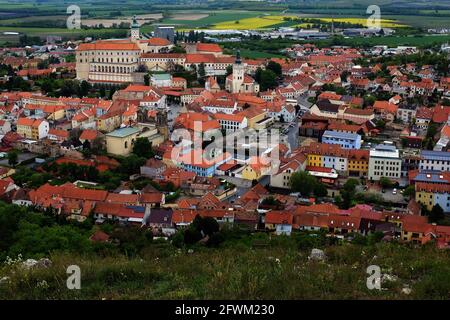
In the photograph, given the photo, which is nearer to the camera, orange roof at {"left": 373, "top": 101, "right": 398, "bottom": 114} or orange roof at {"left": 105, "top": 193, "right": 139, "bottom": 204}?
orange roof at {"left": 105, "top": 193, "right": 139, "bottom": 204}

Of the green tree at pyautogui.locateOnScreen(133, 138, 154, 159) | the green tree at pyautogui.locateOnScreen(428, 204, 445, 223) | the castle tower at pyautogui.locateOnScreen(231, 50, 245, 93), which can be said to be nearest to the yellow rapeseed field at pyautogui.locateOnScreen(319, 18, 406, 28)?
the castle tower at pyautogui.locateOnScreen(231, 50, 245, 93)

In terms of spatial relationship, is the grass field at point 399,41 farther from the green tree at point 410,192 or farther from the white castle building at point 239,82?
the green tree at point 410,192

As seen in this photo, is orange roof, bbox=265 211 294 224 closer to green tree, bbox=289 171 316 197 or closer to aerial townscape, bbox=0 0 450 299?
aerial townscape, bbox=0 0 450 299

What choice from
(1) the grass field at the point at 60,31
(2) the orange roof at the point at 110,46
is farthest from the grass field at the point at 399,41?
(1) the grass field at the point at 60,31

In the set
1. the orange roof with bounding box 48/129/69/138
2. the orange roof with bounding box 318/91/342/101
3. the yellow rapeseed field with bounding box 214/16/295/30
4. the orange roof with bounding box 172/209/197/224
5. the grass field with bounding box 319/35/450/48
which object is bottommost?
the orange roof with bounding box 172/209/197/224

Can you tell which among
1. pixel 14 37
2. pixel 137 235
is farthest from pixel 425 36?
pixel 137 235

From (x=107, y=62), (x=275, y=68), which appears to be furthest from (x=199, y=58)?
(x=107, y=62)
